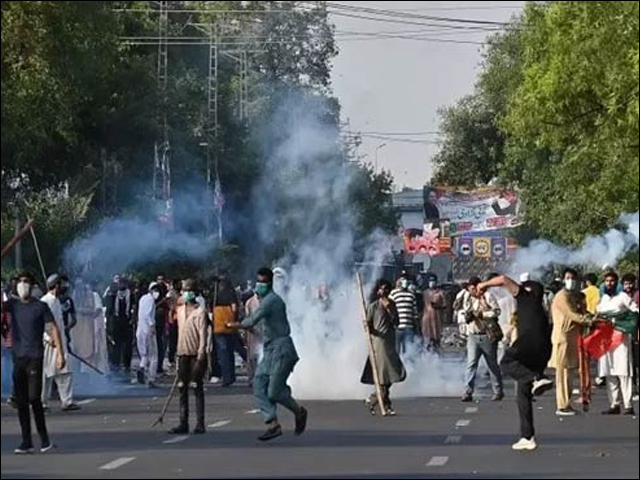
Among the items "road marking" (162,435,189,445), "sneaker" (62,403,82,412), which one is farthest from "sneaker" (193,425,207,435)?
"sneaker" (62,403,82,412)

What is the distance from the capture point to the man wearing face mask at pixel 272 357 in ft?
70.5

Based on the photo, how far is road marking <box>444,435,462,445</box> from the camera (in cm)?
2105

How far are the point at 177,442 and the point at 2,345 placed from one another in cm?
581

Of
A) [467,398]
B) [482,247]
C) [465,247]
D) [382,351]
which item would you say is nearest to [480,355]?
[467,398]

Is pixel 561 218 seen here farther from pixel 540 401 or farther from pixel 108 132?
pixel 540 401

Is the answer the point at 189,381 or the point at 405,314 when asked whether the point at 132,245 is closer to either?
the point at 405,314

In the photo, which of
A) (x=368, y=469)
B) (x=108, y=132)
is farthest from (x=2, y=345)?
(x=108, y=132)

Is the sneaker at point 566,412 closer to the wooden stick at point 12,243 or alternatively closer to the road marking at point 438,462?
the road marking at point 438,462

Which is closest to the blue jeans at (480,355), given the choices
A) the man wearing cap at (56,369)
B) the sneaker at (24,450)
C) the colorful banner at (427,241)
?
the man wearing cap at (56,369)

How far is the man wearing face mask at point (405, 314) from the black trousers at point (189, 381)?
12.1 meters

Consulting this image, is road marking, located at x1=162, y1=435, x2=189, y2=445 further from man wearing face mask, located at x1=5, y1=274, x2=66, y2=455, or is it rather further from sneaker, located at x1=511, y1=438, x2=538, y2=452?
sneaker, located at x1=511, y1=438, x2=538, y2=452

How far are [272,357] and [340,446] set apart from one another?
4.97 feet

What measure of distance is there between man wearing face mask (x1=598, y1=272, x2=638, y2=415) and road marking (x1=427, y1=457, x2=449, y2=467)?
614cm

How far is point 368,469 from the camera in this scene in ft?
58.6
